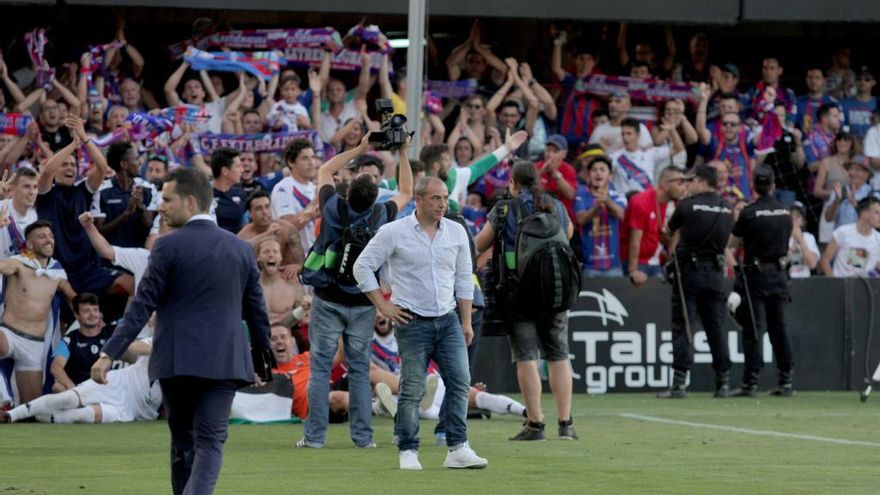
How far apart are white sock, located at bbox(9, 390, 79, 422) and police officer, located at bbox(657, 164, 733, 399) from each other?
270 inches

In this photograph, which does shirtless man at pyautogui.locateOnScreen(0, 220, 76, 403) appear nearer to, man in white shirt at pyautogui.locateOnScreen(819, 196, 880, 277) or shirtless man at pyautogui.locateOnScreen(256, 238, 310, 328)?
shirtless man at pyautogui.locateOnScreen(256, 238, 310, 328)

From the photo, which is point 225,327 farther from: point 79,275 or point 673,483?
point 79,275

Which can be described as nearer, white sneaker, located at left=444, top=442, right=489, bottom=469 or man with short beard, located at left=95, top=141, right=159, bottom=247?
white sneaker, located at left=444, top=442, right=489, bottom=469

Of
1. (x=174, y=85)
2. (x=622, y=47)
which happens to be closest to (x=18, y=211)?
(x=174, y=85)

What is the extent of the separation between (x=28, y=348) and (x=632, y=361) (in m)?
7.13

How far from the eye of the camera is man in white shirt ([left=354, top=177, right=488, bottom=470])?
10.9 meters

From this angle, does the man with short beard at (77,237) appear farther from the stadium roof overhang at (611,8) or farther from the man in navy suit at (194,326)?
the man in navy suit at (194,326)

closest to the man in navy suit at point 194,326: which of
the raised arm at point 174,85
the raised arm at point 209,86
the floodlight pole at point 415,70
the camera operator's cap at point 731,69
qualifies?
the floodlight pole at point 415,70

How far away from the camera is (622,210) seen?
1923 cm

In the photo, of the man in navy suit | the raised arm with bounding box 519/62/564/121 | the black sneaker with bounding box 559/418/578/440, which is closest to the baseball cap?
the raised arm with bounding box 519/62/564/121

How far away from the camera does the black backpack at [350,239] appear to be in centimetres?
1230

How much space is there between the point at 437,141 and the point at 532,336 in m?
6.72

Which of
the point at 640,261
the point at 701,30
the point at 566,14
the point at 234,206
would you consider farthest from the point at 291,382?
the point at 701,30

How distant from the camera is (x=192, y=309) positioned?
26.4ft
